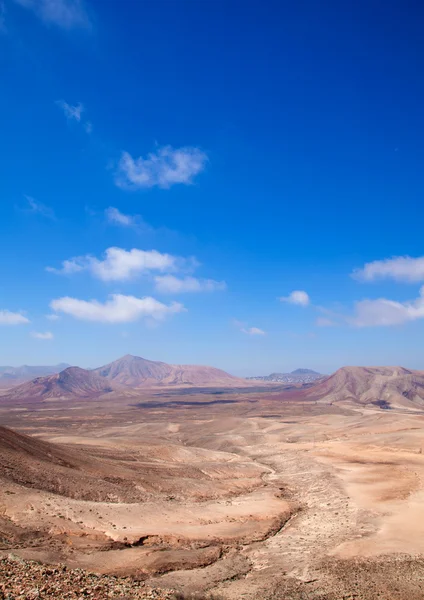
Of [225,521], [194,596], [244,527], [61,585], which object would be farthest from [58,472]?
[194,596]

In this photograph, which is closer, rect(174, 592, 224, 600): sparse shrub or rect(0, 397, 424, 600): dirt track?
rect(174, 592, 224, 600): sparse shrub

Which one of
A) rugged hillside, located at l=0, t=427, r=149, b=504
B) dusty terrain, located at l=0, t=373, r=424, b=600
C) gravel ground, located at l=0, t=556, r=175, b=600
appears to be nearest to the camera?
gravel ground, located at l=0, t=556, r=175, b=600

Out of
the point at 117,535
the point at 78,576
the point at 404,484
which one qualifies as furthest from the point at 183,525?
the point at 404,484

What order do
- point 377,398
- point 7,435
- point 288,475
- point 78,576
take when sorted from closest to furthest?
point 78,576, point 7,435, point 288,475, point 377,398

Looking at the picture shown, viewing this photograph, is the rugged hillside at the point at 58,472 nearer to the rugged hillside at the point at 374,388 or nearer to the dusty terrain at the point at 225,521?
the dusty terrain at the point at 225,521

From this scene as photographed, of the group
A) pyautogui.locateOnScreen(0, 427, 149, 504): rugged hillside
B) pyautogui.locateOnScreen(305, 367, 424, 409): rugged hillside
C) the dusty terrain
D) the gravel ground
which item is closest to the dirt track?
the dusty terrain

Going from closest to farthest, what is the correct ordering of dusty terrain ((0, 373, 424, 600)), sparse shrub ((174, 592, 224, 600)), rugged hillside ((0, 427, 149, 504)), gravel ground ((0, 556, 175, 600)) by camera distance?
gravel ground ((0, 556, 175, 600))
sparse shrub ((174, 592, 224, 600))
dusty terrain ((0, 373, 424, 600))
rugged hillside ((0, 427, 149, 504))

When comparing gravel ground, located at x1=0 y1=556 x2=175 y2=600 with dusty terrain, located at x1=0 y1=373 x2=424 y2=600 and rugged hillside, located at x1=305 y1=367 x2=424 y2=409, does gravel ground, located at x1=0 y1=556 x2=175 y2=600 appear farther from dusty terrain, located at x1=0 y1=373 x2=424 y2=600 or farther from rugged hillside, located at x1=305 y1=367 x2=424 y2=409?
rugged hillside, located at x1=305 y1=367 x2=424 y2=409

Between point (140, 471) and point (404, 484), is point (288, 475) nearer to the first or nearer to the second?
point (404, 484)
